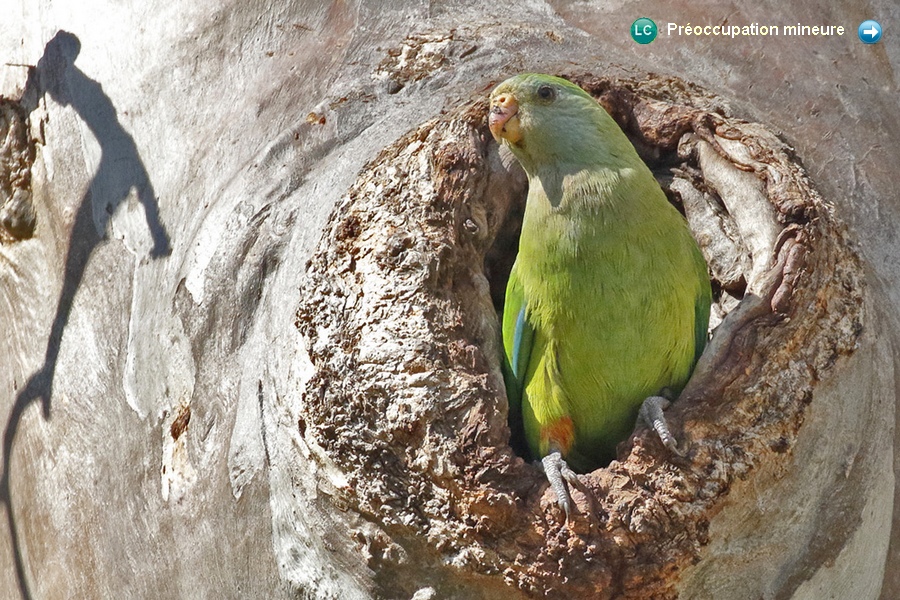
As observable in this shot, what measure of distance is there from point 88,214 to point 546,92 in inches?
72.4

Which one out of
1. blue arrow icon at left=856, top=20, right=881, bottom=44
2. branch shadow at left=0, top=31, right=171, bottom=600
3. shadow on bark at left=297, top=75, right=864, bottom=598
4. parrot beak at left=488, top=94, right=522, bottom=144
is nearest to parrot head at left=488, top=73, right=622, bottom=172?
parrot beak at left=488, top=94, right=522, bottom=144

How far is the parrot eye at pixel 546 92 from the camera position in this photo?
10.4 ft

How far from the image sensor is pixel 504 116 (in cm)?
311

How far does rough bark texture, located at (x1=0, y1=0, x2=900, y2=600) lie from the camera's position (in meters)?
2.60

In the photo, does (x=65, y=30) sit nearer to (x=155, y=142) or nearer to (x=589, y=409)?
(x=155, y=142)

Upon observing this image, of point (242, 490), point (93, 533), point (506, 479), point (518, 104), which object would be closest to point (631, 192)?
point (518, 104)

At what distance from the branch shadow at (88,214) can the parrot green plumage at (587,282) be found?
1381 mm

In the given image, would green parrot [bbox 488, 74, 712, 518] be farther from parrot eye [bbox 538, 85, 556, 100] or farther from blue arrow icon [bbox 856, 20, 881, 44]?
blue arrow icon [bbox 856, 20, 881, 44]

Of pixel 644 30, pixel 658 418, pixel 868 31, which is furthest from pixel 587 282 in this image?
pixel 868 31

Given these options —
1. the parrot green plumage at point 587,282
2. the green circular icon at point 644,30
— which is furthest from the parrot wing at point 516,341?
the green circular icon at point 644,30

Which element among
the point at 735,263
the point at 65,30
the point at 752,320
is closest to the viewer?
the point at 752,320

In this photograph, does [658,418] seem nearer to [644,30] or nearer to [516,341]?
[516,341]

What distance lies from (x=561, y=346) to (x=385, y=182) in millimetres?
857

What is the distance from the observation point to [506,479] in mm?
2611
